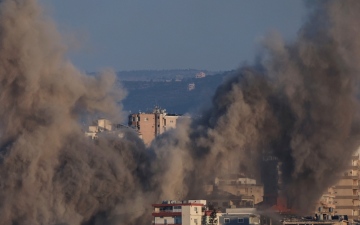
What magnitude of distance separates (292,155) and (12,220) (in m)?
10.4

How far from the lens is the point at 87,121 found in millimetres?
68750

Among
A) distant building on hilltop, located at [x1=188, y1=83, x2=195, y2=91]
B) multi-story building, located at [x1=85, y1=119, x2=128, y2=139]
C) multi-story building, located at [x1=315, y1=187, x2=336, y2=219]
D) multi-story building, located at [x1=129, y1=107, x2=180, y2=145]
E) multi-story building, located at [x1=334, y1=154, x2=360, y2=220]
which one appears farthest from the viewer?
distant building on hilltop, located at [x1=188, y1=83, x2=195, y2=91]

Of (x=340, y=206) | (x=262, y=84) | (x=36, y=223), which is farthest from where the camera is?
(x=340, y=206)

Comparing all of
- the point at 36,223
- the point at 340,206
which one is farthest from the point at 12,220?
the point at 340,206

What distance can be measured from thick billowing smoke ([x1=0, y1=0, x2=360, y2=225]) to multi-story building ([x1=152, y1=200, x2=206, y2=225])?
4.24 metres

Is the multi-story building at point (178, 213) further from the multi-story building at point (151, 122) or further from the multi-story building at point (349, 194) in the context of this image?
the multi-story building at point (151, 122)

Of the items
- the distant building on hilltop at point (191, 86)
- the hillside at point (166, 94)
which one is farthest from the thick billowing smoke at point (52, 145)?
the distant building on hilltop at point (191, 86)

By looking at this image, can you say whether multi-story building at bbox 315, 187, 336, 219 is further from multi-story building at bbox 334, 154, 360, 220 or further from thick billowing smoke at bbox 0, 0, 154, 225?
thick billowing smoke at bbox 0, 0, 154, 225

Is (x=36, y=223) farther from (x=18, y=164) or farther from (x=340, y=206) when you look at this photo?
(x=340, y=206)

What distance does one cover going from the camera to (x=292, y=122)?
6406 centimetres

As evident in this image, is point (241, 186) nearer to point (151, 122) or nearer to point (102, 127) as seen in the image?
point (102, 127)

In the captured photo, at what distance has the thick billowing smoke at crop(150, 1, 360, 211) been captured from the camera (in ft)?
207

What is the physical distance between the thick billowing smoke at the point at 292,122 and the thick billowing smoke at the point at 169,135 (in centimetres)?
4

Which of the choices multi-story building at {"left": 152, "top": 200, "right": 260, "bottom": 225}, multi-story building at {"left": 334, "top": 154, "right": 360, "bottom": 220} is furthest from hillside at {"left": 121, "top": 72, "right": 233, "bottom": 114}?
multi-story building at {"left": 152, "top": 200, "right": 260, "bottom": 225}
